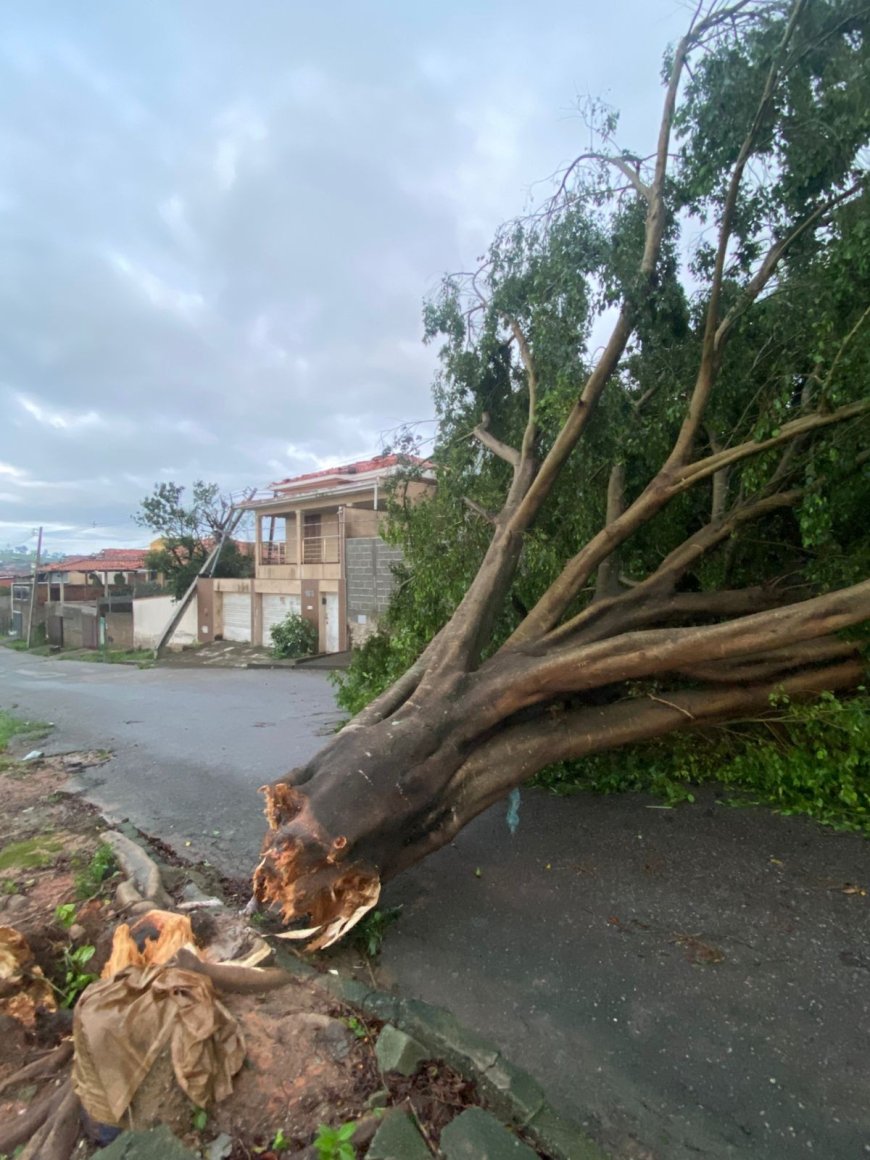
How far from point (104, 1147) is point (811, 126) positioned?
7.26m

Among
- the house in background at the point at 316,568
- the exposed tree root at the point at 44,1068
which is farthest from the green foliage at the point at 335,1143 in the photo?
the house in background at the point at 316,568

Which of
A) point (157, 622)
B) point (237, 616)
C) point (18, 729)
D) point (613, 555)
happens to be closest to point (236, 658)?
point (237, 616)

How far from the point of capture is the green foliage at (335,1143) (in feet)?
6.84

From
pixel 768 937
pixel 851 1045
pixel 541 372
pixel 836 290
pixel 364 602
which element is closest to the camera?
pixel 851 1045

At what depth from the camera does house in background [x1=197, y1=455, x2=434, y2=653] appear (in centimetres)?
1980

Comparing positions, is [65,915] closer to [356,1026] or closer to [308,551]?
[356,1026]

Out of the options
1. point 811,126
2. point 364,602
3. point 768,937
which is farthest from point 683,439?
point 364,602

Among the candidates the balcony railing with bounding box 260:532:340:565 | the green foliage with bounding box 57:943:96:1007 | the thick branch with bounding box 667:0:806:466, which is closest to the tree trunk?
the green foliage with bounding box 57:943:96:1007

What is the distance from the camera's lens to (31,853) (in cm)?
483

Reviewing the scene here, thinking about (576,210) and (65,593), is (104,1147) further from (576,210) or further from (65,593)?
(65,593)

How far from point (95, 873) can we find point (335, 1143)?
9.35ft

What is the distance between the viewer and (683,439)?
5.45 m

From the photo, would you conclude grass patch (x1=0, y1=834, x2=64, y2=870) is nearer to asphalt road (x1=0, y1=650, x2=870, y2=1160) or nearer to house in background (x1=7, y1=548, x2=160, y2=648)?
asphalt road (x1=0, y1=650, x2=870, y2=1160)

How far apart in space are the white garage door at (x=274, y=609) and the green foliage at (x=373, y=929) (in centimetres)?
2014
